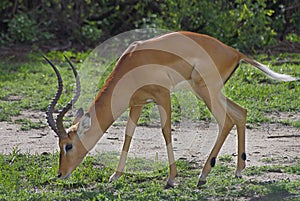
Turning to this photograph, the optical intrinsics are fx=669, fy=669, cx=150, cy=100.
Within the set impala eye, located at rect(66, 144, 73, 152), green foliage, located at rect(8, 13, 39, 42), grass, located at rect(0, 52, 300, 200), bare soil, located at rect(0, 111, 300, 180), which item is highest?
impala eye, located at rect(66, 144, 73, 152)

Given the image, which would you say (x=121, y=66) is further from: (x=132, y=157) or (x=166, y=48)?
(x=132, y=157)

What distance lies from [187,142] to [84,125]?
1978 millimetres

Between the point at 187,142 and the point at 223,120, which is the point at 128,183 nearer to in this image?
the point at 223,120

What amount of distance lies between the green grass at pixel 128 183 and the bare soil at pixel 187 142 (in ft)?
1.17

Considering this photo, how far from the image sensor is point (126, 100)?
6.21 meters

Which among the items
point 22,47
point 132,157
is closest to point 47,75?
point 22,47

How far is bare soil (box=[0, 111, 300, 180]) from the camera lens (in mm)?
7137

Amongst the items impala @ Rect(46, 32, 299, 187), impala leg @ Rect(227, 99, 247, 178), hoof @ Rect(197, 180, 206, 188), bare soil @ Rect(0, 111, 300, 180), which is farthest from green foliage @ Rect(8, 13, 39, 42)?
hoof @ Rect(197, 180, 206, 188)

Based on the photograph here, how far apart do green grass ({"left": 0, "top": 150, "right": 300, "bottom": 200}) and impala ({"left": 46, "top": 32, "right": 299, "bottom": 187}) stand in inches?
6.2

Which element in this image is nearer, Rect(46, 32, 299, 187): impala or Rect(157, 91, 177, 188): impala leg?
Rect(46, 32, 299, 187): impala

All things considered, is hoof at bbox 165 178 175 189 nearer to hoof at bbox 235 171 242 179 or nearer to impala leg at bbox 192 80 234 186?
impala leg at bbox 192 80 234 186

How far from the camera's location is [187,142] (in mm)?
7691

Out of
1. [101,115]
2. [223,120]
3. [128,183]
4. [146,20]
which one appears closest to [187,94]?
[223,120]

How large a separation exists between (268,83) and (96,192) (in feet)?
16.1
